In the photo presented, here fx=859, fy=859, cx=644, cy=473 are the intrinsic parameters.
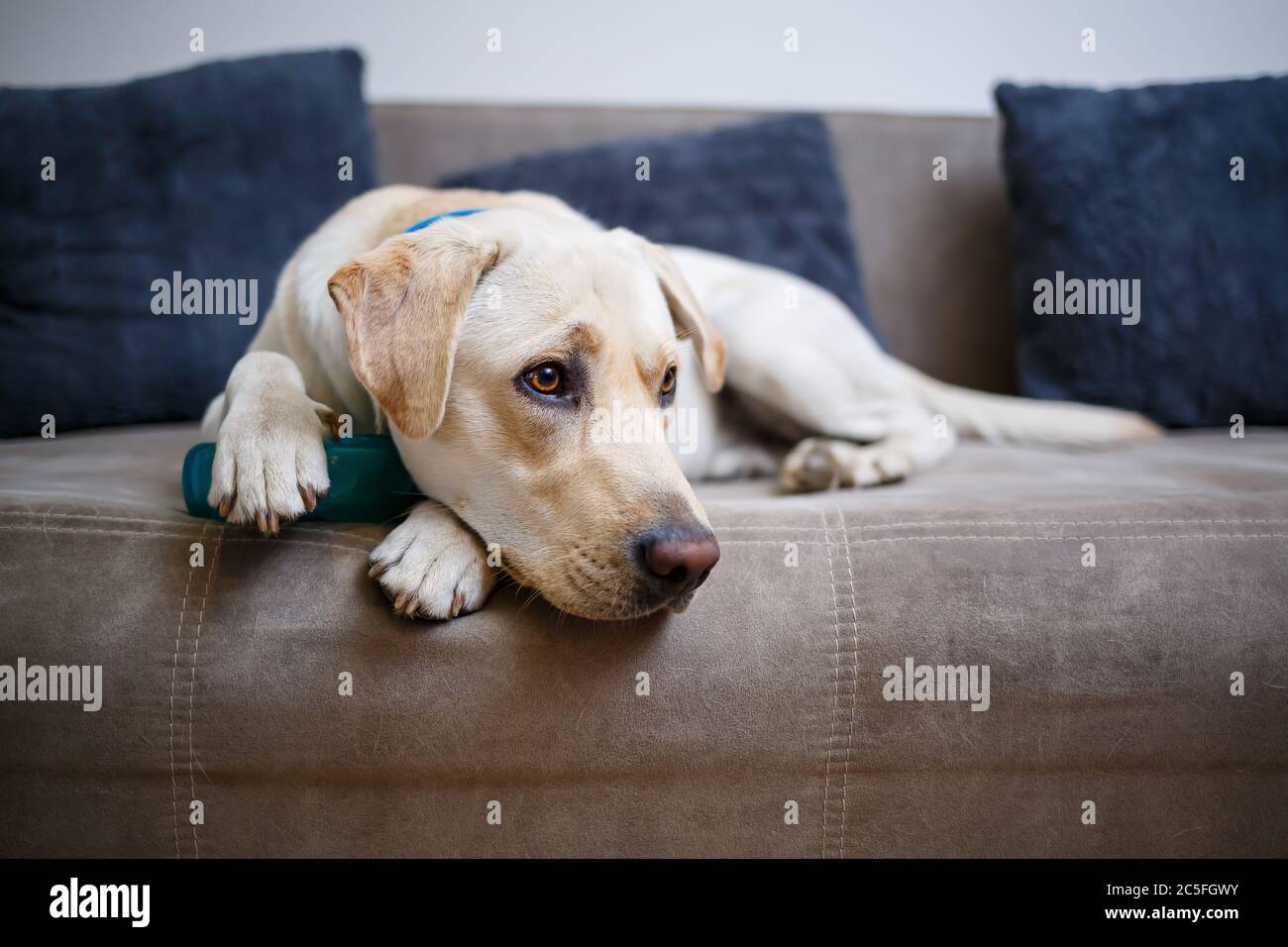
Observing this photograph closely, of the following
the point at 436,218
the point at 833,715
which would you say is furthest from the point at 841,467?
the point at 436,218

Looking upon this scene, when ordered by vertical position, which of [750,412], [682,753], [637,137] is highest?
[637,137]

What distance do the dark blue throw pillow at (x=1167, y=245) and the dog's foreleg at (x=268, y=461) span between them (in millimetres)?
2018

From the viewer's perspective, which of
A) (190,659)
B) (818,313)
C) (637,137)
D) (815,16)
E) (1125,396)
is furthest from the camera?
(815,16)

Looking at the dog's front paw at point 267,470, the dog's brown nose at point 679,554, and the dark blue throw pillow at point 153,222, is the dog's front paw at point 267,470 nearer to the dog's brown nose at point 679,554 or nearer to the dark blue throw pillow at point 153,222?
the dog's brown nose at point 679,554

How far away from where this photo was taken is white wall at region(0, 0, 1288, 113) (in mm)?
2799

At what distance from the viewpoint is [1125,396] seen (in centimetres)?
236

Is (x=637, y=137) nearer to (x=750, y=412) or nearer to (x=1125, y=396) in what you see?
(x=750, y=412)

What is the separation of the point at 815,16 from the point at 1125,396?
170cm

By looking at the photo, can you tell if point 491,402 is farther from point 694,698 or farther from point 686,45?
point 686,45

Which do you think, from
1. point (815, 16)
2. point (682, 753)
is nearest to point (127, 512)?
point (682, 753)

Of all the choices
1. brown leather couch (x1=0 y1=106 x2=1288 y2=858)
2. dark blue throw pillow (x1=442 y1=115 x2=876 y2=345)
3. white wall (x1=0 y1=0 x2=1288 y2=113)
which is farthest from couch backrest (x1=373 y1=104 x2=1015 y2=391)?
brown leather couch (x1=0 y1=106 x2=1288 y2=858)

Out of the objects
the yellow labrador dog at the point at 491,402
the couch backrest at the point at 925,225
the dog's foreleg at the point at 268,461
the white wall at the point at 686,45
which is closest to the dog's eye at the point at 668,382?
the yellow labrador dog at the point at 491,402

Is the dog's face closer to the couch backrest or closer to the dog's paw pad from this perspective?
the dog's paw pad

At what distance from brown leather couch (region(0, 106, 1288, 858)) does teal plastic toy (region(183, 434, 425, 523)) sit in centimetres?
4
